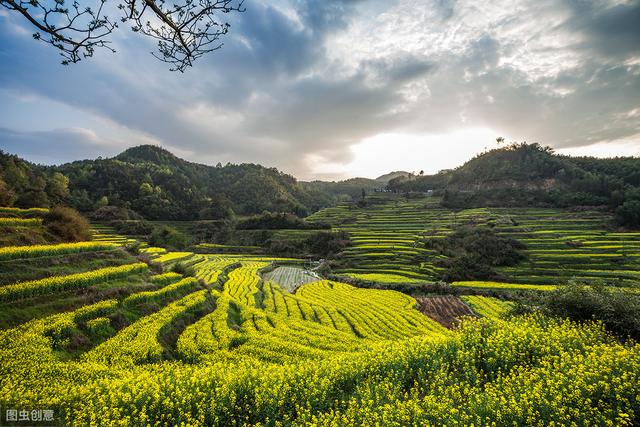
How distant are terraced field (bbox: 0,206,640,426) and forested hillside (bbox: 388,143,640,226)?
7634 cm

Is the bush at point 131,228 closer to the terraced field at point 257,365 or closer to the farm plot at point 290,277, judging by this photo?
the farm plot at point 290,277

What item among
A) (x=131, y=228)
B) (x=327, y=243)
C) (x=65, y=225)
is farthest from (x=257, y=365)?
(x=131, y=228)

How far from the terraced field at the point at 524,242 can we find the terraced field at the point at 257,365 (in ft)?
103

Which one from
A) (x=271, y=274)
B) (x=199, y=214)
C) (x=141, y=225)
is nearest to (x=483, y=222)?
(x=271, y=274)

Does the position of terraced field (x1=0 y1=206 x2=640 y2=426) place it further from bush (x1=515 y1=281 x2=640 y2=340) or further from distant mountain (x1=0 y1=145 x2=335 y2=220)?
distant mountain (x1=0 y1=145 x2=335 y2=220)

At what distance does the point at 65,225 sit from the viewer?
28375mm

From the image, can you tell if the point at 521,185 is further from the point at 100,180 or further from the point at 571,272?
the point at 100,180

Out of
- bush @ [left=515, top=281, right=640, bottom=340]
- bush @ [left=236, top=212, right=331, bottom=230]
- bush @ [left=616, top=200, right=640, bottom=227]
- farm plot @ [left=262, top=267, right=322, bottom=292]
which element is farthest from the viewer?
bush @ [left=236, top=212, right=331, bottom=230]

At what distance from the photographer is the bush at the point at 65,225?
27.6 m

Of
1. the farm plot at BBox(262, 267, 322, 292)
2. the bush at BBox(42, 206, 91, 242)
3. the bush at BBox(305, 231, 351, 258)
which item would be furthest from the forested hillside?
the bush at BBox(42, 206, 91, 242)

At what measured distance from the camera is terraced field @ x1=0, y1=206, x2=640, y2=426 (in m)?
7.96

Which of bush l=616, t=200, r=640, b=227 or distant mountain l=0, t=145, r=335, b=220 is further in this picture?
distant mountain l=0, t=145, r=335, b=220

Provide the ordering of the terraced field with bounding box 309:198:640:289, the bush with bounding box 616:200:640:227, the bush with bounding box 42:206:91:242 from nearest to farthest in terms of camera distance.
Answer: the bush with bounding box 42:206:91:242, the terraced field with bounding box 309:198:640:289, the bush with bounding box 616:200:640:227

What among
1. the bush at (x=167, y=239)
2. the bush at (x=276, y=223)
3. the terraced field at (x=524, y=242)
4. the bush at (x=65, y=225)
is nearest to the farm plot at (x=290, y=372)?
the bush at (x=65, y=225)
